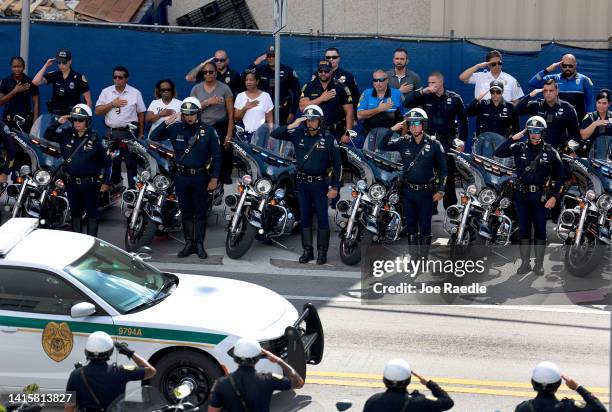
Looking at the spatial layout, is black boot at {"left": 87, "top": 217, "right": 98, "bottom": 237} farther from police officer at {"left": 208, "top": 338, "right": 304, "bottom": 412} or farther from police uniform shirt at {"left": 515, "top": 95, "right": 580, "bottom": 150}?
police officer at {"left": 208, "top": 338, "right": 304, "bottom": 412}

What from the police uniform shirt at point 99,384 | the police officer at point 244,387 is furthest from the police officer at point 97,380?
the police officer at point 244,387

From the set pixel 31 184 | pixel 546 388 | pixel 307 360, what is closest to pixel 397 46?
pixel 31 184

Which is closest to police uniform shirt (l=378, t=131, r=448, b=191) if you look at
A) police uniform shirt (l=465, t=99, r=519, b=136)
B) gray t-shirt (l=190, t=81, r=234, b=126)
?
police uniform shirt (l=465, t=99, r=519, b=136)

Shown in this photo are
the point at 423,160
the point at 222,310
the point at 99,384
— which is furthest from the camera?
the point at 423,160

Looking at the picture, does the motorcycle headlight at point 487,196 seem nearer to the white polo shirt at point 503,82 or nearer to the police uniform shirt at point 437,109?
the police uniform shirt at point 437,109

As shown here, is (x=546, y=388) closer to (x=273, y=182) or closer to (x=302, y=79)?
(x=273, y=182)

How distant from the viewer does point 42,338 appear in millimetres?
11016

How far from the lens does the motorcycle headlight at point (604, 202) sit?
16250 mm

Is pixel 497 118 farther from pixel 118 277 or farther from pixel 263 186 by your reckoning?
pixel 118 277

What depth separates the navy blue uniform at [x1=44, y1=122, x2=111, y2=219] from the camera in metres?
16.6

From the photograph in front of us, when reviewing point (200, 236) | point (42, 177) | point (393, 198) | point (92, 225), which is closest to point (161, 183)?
point (200, 236)

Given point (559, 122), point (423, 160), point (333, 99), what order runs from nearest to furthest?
point (423, 160)
point (559, 122)
point (333, 99)

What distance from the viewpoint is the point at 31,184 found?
17375mm

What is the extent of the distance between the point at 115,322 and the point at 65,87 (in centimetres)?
898
